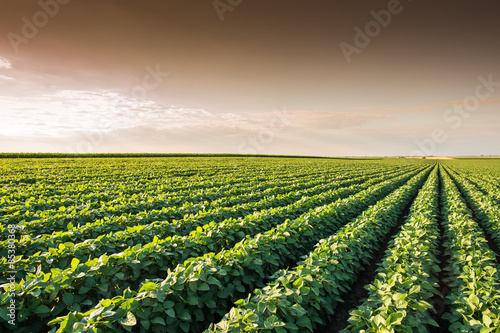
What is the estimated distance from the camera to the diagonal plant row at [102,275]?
3193mm

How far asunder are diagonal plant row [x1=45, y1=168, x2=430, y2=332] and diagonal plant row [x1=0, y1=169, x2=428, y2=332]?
608 millimetres

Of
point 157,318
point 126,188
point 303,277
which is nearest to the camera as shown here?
point 157,318

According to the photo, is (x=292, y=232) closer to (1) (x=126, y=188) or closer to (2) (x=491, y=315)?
(2) (x=491, y=315)

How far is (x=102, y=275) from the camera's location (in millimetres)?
3885

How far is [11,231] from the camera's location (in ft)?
19.2

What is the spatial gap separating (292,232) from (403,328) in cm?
324

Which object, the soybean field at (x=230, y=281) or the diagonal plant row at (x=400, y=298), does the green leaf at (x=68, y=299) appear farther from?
the diagonal plant row at (x=400, y=298)

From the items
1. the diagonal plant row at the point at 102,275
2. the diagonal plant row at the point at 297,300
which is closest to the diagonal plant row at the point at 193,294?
the diagonal plant row at the point at 297,300

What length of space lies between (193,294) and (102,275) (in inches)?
62.3

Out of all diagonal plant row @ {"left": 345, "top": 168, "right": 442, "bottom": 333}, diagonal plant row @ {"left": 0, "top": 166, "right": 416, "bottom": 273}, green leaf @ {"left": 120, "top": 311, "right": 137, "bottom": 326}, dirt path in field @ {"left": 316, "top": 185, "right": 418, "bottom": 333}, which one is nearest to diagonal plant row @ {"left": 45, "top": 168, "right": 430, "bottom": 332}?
green leaf @ {"left": 120, "top": 311, "right": 137, "bottom": 326}

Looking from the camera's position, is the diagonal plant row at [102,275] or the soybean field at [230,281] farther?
the diagonal plant row at [102,275]

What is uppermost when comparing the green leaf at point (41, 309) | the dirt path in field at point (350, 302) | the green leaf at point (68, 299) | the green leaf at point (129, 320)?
the green leaf at point (129, 320)

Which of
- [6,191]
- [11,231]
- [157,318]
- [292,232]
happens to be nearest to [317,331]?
[292,232]

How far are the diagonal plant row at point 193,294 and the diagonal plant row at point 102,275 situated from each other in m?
0.61
